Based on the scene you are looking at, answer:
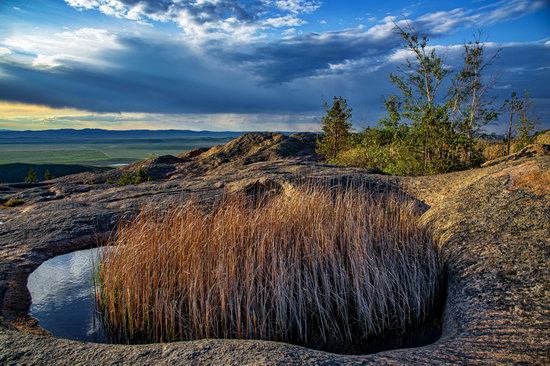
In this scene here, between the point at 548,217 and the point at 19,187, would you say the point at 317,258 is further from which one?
the point at 19,187

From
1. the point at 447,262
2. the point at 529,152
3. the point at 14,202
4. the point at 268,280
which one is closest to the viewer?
the point at 268,280

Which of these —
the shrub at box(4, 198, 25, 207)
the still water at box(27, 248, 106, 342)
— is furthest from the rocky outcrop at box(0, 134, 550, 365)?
the shrub at box(4, 198, 25, 207)

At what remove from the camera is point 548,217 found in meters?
4.91

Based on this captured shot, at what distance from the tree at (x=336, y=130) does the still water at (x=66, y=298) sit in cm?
1548

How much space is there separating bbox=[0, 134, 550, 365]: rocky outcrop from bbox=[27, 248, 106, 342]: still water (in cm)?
18

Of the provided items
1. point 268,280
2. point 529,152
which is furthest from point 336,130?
point 268,280

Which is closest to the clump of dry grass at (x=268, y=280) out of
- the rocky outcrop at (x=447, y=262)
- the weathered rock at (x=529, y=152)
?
the rocky outcrop at (x=447, y=262)

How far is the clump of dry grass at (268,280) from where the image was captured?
467 centimetres

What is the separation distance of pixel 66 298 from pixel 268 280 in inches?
103

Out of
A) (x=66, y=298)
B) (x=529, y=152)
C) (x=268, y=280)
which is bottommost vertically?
(x=66, y=298)

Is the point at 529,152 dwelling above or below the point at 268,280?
above

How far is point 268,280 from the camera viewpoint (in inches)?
196

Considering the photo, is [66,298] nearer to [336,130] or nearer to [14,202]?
[14,202]

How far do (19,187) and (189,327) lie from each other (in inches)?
486
